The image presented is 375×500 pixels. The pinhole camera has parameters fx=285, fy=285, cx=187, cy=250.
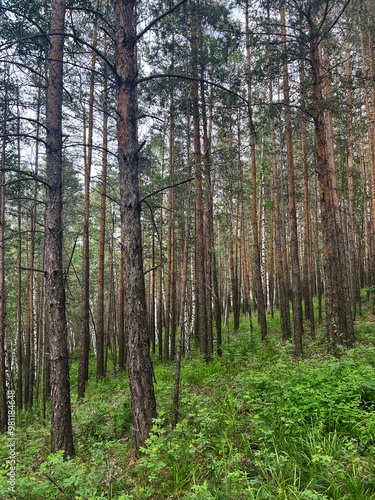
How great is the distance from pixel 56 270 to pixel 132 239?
184cm

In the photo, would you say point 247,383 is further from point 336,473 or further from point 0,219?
point 0,219

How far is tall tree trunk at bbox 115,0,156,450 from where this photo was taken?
412 cm

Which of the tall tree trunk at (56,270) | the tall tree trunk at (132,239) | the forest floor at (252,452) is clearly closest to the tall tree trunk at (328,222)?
the forest floor at (252,452)

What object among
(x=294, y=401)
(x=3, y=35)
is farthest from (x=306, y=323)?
(x=3, y=35)

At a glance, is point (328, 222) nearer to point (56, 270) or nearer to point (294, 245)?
point (294, 245)

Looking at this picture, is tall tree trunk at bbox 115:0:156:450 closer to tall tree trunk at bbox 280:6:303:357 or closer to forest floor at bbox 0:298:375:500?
forest floor at bbox 0:298:375:500

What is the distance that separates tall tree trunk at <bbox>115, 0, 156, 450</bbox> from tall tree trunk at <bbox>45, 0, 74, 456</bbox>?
1492 millimetres

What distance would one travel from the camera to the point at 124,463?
417 centimetres

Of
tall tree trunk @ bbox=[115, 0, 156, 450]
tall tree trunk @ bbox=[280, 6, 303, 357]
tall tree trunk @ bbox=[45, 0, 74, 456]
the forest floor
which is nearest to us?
the forest floor

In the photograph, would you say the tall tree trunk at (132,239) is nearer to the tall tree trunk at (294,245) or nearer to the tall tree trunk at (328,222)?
the tall tree trunk at (328,222)

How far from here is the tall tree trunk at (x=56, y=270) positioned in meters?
4.94

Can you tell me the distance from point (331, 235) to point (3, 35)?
932 centimetres

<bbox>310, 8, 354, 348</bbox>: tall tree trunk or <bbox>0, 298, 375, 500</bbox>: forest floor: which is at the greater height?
<bbox>310, 8, 354, 348</bbox>: tall tree trunk

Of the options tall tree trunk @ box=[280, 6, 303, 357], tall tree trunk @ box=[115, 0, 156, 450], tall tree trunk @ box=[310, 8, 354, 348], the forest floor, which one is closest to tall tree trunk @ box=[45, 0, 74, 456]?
the forest floor
